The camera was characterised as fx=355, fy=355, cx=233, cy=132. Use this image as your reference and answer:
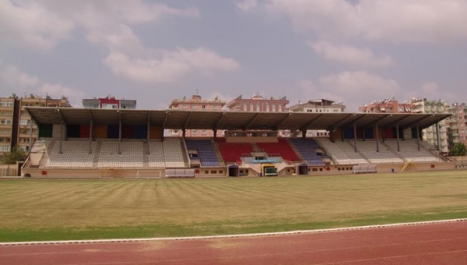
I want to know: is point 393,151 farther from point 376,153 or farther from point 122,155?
point 122,155

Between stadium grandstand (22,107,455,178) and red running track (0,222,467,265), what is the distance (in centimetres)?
4191

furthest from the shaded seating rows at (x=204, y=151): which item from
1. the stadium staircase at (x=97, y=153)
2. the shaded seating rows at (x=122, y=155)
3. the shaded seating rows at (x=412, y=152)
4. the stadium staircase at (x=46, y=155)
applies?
the shaded seating rows at (x=412, y=152)

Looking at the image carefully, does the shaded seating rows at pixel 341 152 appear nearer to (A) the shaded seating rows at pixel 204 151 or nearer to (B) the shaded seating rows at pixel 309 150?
(B) the shaded seating rows at pixel 309 150

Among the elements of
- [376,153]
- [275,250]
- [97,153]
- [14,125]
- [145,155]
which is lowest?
[275,250]

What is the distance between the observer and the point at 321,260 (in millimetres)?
7516

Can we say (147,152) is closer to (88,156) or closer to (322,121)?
(88,156)

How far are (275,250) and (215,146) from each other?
54.4m

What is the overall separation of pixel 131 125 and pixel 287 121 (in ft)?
88.4

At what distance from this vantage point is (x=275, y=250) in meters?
8.23

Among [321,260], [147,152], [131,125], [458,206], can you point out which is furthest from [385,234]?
[131,125]

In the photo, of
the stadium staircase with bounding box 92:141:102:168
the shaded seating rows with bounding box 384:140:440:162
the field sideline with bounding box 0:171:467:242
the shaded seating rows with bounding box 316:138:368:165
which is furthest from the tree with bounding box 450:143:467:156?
the field sideline with bounding box 0:171:467:242

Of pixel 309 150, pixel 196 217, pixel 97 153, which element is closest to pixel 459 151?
pixel 309 150

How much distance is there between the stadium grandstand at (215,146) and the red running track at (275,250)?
1650 inches

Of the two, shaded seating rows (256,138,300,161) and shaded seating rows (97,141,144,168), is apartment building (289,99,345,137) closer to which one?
shaded seating rows (256,138,300,161)
